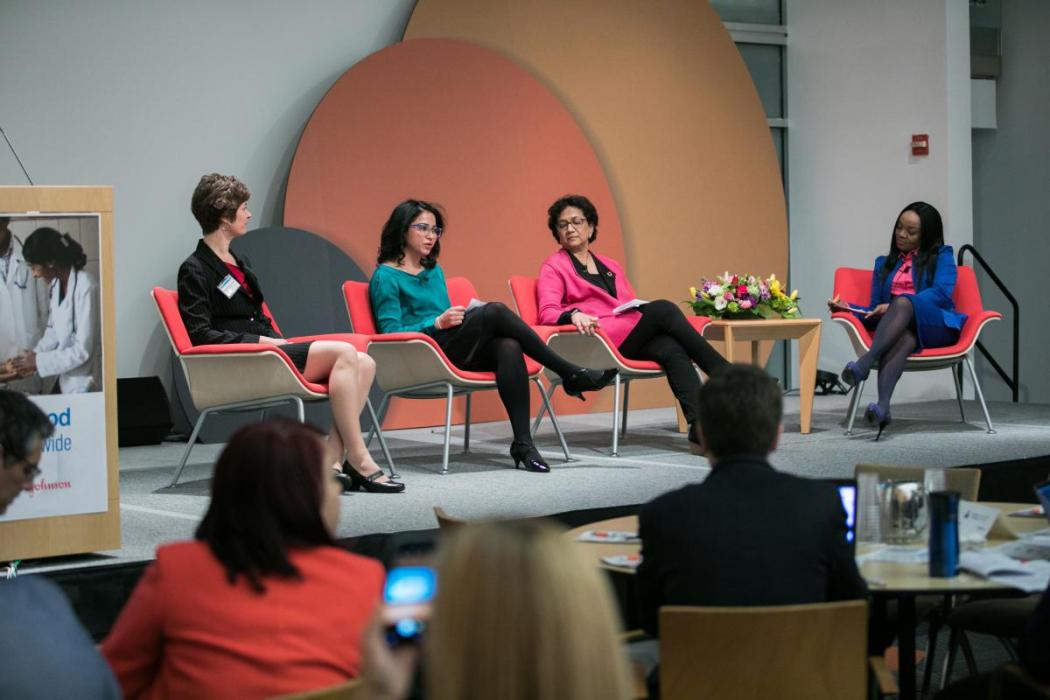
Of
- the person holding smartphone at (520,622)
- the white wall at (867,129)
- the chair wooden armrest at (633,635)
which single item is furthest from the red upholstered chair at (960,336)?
the person holding smartphone at (520,622)

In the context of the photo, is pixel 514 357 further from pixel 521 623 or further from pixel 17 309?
pixel 521 623

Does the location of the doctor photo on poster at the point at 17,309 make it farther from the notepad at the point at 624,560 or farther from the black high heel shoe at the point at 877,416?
the black high heel shoe at the point at 877,416

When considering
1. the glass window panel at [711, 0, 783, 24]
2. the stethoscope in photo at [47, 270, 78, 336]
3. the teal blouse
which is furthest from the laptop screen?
the glass window panel at [711, 0, 783, 24]

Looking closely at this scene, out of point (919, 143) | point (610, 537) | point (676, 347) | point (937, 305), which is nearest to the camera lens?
point (610, 537)

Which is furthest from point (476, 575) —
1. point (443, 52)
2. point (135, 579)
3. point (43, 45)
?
point (443, 52)

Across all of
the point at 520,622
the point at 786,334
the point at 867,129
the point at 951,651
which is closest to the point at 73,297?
the point at 951,651

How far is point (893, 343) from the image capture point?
6.79 metres

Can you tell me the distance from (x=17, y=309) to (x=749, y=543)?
2.48 meters

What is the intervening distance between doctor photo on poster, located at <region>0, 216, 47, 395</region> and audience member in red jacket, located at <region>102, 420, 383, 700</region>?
7.17 feet

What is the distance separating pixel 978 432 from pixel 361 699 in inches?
236

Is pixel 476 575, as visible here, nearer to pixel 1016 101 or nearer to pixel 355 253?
pixel 355 253

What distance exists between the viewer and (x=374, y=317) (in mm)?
5938

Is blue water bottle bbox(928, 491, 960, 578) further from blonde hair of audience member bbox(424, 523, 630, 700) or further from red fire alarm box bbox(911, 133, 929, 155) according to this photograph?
red fire alarm box bbox(911, 133, 929, 155)

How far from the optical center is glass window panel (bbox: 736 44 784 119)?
10.1m
